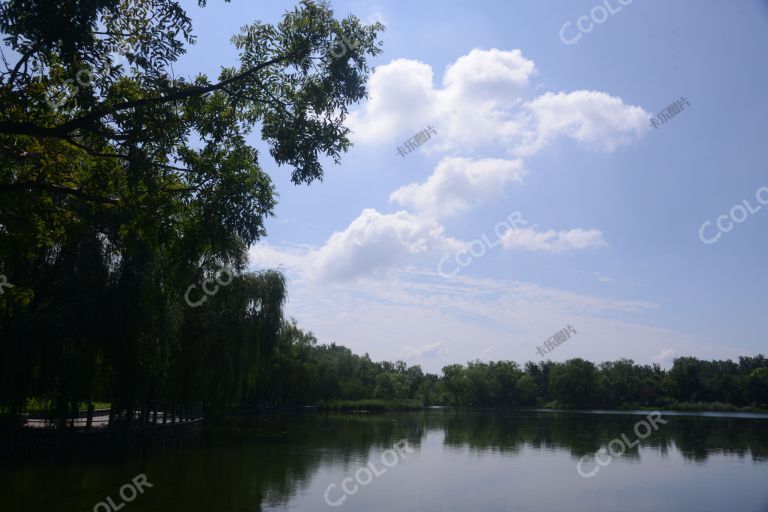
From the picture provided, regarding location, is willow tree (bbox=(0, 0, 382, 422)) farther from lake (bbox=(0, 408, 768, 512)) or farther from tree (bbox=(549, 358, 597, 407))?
tree (bbox=(549, 358, 597, 407))

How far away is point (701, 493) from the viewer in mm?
12539

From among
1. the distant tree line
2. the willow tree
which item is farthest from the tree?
the willow tree

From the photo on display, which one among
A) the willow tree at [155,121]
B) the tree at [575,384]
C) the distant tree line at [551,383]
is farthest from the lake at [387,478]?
the tree at [575,384]

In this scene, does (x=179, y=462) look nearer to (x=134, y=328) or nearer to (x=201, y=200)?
(x=134, y=328)

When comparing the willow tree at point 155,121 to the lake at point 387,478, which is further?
the lake at point 387,478

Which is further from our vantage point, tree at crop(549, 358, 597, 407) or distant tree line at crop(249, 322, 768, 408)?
tree at crop(549, 358, 597, 407)

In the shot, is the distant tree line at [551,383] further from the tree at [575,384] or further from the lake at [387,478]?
the lake at [387,478]

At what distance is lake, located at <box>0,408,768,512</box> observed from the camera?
10.6 meters

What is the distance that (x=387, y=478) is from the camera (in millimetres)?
13703

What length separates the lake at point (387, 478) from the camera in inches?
417

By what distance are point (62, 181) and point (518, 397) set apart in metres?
77.1

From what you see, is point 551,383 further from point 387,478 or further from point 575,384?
point 387,478

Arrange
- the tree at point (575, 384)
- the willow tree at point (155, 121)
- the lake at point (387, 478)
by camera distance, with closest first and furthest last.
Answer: the willow tree at point (155, 121), the lake at point (387, 478), the tree at point (575, 384)

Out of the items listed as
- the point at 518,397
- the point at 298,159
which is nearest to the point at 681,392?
the point at 518,397
